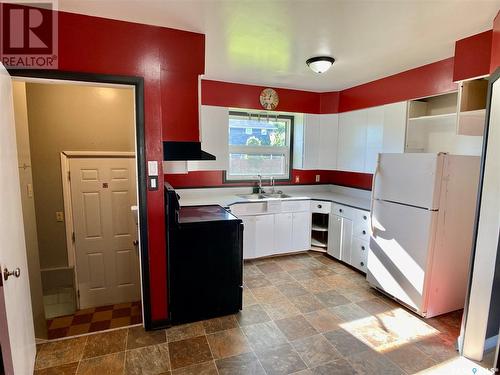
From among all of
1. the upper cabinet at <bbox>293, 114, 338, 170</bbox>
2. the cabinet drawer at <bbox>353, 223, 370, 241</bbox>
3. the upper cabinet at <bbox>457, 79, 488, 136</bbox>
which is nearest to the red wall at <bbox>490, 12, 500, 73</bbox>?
the upper cabinet at <bbox>457, 79, 488, 136</bbox>

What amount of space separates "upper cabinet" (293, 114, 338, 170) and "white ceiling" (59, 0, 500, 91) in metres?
1.20

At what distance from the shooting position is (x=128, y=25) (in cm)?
206

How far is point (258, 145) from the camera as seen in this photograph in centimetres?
435

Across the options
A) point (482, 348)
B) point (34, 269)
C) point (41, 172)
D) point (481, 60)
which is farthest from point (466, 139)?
point (41, 172)

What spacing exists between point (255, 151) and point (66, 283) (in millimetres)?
2992

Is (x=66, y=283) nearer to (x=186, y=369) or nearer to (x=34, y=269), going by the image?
(x=34, y=269)

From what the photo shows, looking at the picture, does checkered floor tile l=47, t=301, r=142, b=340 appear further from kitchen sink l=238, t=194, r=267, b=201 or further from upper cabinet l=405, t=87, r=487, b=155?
upper cabinet l=405, t=87, r=487, b=155

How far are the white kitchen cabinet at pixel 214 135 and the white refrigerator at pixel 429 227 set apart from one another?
193 cm

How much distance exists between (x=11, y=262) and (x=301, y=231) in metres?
3.28

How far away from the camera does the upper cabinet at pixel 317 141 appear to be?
4270 mm

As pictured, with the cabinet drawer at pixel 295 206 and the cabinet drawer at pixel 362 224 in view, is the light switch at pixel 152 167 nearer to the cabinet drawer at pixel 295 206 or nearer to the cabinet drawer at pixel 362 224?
the cabinet drawer at pixel 295 206

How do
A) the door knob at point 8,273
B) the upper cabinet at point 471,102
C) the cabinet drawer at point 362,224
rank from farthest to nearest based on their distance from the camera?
the cabinet drawer at point 362,224
the upper cabinet at point 471,102
the door knob at point 8,273

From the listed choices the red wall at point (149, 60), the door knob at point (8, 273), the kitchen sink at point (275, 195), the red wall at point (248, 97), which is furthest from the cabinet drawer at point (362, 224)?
the door knob at point (8, 273)

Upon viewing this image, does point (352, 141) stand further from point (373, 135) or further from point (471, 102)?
point (471, 102)
